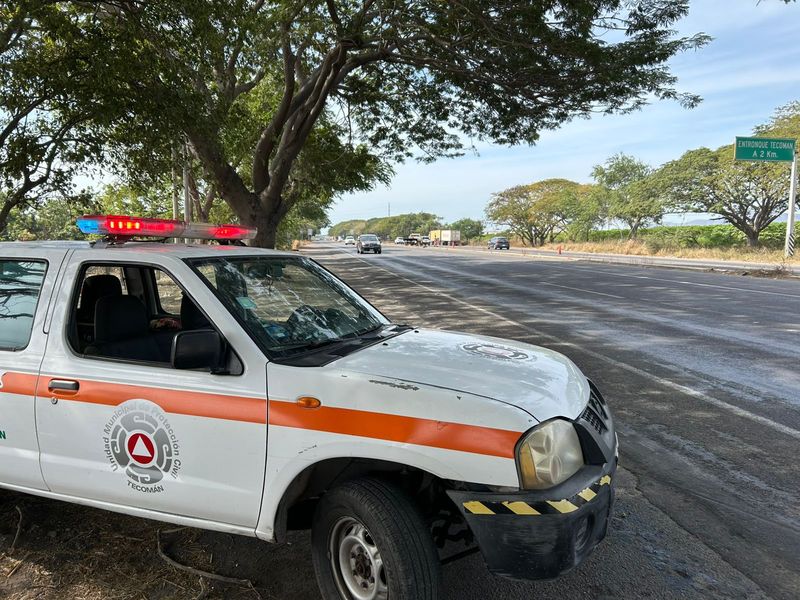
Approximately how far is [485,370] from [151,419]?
1540mm

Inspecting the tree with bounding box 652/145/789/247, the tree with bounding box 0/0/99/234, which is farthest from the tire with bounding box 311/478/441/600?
the tree with bounding box 652/145/789/247

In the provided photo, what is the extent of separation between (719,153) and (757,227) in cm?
609

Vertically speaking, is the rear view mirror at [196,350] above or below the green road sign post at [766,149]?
below

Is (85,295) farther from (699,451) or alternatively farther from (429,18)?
(429,18)

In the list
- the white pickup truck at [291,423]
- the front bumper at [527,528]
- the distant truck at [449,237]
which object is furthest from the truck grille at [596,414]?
the distant truck at [449,237]

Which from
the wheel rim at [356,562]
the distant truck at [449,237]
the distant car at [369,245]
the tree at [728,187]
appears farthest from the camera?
the distant truck at [449,237]

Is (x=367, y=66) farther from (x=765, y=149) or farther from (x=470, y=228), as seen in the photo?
(x=470, y=228)

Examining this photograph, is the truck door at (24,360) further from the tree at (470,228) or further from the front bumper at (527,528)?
the tree at (470,228)

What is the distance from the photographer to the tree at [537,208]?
68.2m

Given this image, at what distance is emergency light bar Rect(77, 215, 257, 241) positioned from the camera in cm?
313

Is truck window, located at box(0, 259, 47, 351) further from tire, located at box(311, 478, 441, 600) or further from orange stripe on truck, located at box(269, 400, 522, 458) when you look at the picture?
tire, located at box(311, 478, 441, 600)

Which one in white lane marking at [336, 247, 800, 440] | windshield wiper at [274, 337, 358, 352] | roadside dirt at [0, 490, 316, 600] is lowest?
roadside dirt at [0, 490, 316, 600]

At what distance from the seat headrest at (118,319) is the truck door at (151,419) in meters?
0.02

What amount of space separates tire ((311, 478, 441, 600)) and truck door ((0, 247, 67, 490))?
64.2 inches
